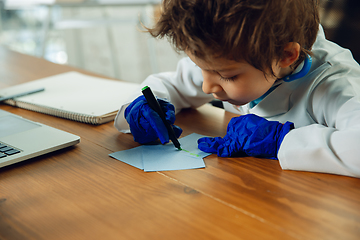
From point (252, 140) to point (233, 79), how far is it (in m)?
0.11

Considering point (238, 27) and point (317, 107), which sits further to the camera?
point (317, 107)

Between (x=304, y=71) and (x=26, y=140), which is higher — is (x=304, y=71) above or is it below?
above

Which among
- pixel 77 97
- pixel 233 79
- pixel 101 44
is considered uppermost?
pixel 233 79

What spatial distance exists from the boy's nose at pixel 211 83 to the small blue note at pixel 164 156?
0.37 ft

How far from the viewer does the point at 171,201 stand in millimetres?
417

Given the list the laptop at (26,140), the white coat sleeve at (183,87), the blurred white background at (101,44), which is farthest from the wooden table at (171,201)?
the blurred white background at (101,44)

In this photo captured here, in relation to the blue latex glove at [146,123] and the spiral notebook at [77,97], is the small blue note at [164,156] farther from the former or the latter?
the spiral notebook at [77,97]

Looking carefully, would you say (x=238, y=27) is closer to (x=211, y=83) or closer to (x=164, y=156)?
(x=211, y=83)

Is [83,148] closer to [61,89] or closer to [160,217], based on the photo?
[160,217]

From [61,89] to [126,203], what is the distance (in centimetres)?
66

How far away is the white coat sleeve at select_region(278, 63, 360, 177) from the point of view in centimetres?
47

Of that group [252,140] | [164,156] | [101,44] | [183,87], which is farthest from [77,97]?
[101,44]

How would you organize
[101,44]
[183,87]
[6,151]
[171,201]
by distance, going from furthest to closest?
1. [101,44]
2. [183,87]
3. [6,151]
4. [171,201]

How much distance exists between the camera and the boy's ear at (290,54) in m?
0.55
